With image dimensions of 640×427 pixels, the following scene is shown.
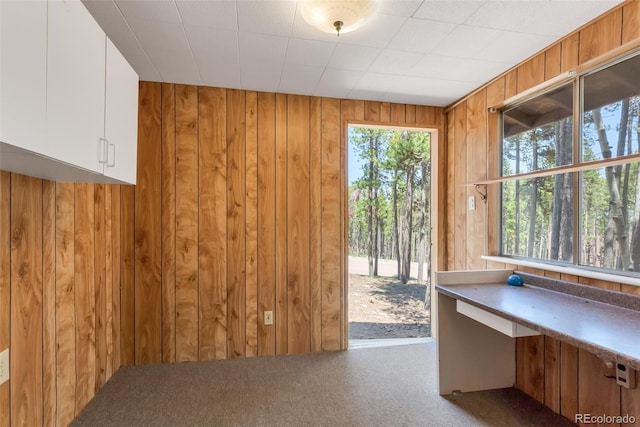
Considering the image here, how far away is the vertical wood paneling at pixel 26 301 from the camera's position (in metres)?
1.45

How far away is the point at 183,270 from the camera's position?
263cm

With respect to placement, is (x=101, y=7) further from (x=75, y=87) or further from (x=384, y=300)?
A: (x=384, y=300)

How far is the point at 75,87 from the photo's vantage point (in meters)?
1.25

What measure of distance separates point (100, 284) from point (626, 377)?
124 inches

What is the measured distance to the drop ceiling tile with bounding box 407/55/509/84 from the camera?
222 cm

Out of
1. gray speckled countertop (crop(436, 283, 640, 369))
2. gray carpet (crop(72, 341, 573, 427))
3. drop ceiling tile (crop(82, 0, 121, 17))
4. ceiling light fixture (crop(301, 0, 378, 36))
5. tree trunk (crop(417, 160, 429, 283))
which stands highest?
drop ceiling tile (crop(82, 0, 121, 17))

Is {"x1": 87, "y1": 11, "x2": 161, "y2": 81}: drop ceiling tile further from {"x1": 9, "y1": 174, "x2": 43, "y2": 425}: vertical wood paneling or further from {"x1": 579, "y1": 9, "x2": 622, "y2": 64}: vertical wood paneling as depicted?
{"x1": 579, "y1": 9, "x2": 622, "y2": 64}: vertical wood paneling

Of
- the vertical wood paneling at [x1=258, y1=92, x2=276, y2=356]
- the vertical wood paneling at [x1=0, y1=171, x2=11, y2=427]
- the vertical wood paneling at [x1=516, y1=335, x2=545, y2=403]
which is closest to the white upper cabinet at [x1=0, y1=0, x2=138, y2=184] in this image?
the vertical wood paneling at [x1=0, y1=171, x2=11, y2=427]

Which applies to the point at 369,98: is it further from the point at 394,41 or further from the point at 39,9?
the point at 39,9

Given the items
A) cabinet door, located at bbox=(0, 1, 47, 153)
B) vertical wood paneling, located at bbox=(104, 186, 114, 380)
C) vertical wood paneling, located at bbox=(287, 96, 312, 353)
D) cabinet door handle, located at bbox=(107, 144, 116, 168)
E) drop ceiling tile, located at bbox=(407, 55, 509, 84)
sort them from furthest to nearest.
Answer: vertical wood paneling, located at bbox=(287, 96, 312, 353) < vertical wood paneling, located at bbox=(104, 186, 114, 380) < drop ceiling tile, located at bbox=(407, 55, 509, 84) < cabinet door handle, located at bbox=(107, 144, 116, 168) < cabinet door, located at bbox=(0, 1, 47, 153)

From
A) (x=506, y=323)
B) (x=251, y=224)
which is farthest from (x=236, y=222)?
(x=506, y=323)

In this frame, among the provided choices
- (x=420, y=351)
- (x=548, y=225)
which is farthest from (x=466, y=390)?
(x=548, y=225)

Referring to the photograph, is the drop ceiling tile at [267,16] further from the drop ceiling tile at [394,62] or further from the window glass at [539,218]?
the window glass at [539,218]

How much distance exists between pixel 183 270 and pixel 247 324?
73cm
